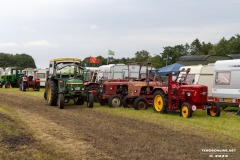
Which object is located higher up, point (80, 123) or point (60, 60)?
point (60, 60)

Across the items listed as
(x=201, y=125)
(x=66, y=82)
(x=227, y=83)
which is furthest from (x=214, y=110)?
(x=66, y=82)

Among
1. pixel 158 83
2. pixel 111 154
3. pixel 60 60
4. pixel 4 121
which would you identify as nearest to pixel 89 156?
pixel 111 154

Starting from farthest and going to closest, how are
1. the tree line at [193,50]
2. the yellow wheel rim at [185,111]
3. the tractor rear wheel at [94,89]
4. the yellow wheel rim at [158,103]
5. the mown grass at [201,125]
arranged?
1. the tree line at [193,50]
2. the tractor rear wheel at [94,89]
3. the yellow wheel rim at [158,103]
4. the yellow wheel rim at [185,111]
5. the mown grass at [201,125]

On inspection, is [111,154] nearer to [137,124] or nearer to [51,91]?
[137,124]

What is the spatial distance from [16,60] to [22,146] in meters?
114

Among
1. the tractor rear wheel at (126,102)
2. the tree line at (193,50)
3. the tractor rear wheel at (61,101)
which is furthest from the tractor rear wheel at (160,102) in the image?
the tree line at (193,50)

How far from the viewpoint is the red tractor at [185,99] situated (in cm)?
1102

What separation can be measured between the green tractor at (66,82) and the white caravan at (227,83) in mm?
5372

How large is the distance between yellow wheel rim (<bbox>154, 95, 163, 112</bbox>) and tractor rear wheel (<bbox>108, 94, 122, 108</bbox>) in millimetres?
2310

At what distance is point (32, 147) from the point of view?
6.25 m

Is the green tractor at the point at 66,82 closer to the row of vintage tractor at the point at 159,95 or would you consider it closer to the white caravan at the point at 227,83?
the row of vintage tractor at the point at 159,95

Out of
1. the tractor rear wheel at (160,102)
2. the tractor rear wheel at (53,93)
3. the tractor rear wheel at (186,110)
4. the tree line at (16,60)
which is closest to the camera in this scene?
the tractor rear wheel at (186,110)

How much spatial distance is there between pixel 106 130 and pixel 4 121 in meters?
3.03

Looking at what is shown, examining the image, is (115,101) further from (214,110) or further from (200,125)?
(200,125)
